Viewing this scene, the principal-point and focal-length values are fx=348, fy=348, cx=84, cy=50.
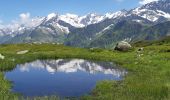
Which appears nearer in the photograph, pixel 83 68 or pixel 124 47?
pixel 83 68

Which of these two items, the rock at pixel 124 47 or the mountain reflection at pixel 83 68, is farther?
the rock at pixel 124 47

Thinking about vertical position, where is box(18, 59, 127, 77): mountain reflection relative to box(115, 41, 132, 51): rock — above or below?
below

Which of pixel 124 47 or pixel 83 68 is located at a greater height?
pixel 124 47

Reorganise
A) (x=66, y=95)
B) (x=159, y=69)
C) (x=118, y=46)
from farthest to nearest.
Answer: (x=118, y=46) < (x=159, y=69) < (x=66, y=95)

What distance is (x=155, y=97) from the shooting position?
114 feet

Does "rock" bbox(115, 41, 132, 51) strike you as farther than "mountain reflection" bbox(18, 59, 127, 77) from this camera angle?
Yes

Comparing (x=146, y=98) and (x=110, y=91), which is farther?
(x=110, y=91)

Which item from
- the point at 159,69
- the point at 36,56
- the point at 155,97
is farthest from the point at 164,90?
the point at 36,56

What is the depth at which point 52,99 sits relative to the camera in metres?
34.4

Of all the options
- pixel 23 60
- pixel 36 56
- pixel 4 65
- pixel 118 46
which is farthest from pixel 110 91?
pixel 118 46

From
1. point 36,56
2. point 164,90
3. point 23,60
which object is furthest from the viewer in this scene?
point 36,56

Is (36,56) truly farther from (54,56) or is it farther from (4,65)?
(4,65)

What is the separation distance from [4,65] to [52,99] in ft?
131

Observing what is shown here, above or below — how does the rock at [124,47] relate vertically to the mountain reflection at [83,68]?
above
